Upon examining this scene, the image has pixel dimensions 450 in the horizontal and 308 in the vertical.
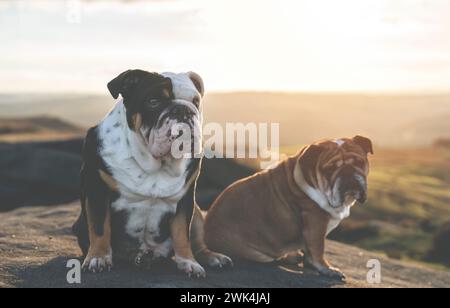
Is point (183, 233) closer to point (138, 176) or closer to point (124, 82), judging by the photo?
point (138, 176)

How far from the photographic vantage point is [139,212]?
28.0ft

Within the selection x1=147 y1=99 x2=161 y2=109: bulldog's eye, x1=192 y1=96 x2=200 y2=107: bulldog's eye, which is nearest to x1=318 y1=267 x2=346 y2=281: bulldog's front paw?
x1=192 y1=96 x2=200 y2=107: bulldog's eye

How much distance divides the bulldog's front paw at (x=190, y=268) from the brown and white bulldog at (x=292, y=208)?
1629 millimetres

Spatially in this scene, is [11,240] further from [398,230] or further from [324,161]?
[398,230]

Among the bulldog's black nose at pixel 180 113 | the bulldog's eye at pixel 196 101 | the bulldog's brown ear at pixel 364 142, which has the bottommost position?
the bulldog's brown ear at pixel 364 142

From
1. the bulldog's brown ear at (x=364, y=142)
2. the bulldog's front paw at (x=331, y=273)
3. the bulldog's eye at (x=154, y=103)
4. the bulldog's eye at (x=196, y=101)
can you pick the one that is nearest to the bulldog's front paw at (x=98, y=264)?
the bulldog's eye at (x=154, y=103)

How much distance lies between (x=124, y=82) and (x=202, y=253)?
270cm

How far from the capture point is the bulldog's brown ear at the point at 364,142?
10.0 m

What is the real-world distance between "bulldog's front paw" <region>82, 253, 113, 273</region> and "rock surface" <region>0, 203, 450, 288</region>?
0.11 m

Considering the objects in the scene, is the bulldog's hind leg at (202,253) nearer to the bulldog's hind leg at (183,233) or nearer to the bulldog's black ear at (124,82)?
the bulldog's hind leg at (183,233)

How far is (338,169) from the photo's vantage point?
9570mm

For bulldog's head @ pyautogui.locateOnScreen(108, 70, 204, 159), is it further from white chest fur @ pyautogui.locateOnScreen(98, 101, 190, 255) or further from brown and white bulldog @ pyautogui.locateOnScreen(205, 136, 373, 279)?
brown and white bulldog @ pyautogui.locateOnScreen(205, 136, 373, 279)
